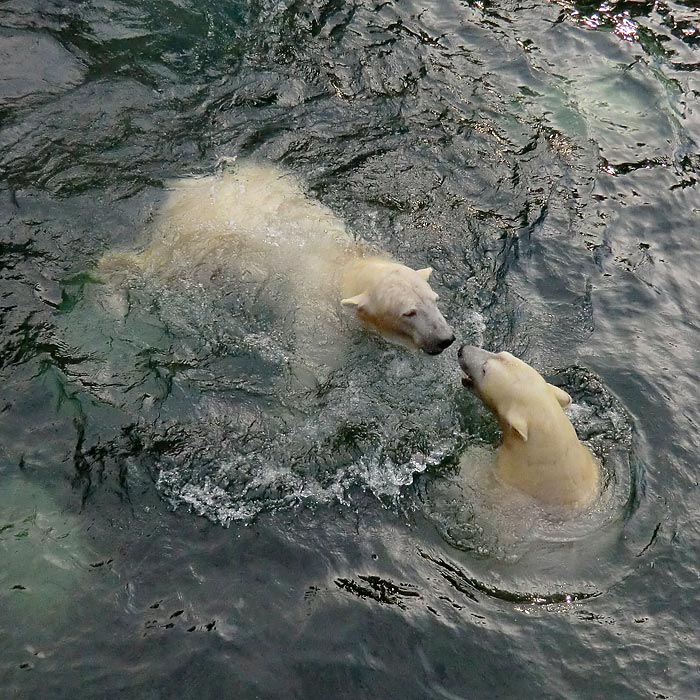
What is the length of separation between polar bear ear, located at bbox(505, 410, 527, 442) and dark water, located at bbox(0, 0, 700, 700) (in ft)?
2.44

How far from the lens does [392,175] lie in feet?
30.2

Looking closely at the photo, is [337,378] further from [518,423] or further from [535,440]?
[535,440]

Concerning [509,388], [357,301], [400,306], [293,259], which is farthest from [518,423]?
[293,259]

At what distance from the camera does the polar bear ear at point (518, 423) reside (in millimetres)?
5762

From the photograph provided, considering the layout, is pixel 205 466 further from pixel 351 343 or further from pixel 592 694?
pixel 592 694

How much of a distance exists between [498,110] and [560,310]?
380cm

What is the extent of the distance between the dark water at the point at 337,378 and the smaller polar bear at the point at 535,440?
30 centimetres

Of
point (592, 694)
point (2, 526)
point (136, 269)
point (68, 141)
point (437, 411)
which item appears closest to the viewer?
point (592, 694)

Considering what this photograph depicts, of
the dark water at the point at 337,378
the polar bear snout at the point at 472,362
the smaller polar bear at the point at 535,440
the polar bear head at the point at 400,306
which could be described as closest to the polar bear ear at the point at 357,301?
the polar bear head at the point at 400,306

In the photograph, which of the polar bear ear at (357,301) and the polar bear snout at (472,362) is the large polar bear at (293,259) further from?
the polar bear snout at (472,362)

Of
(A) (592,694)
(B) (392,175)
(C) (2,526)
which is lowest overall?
(C) (2,526)

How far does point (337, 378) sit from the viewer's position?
7039mm

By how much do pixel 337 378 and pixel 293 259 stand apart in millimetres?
1419

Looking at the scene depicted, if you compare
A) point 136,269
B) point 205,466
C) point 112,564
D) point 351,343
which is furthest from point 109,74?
point 112,564
